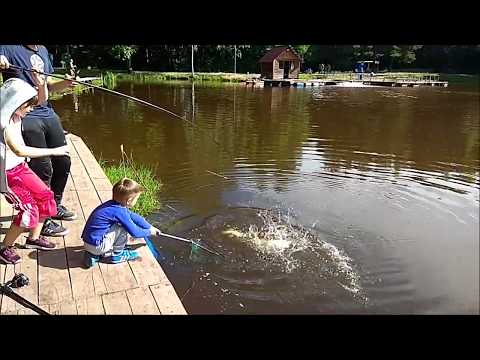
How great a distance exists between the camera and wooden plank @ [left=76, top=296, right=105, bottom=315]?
2.39 meters

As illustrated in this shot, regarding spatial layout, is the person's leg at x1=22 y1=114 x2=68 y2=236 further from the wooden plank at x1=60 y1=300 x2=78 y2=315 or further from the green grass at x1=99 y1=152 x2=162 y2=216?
the green grass at x1=99 y1=152 x2=162 y2=216

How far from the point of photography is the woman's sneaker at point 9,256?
2.84m

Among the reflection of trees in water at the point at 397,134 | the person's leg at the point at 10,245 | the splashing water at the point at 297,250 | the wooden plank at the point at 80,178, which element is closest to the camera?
the person's leg at the point at 10,245

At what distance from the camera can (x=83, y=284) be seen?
2662 millimetres

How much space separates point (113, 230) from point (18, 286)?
68 centimetres

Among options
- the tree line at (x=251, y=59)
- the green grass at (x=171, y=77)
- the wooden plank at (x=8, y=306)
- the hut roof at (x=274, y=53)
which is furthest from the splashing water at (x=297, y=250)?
the hut roof at (x=274, y=53)

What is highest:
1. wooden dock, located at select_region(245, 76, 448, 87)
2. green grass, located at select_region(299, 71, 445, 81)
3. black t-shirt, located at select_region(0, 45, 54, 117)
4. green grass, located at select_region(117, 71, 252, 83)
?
green grass, located at select_region(299, 71, 445, 81)

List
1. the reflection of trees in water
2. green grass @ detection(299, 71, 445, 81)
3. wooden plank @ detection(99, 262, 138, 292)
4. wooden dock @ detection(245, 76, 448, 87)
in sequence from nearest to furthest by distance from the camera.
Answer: wooden plank @ detection(99, 262, 138, 292)
the reflection of trees in water
wooden dock @ detection(245, 76, 448, 87)
green grass @ detection(299, 71, 445, 81)

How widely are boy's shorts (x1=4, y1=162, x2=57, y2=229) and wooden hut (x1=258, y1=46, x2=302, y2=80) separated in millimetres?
34437

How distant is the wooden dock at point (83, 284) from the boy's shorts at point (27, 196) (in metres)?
0.31

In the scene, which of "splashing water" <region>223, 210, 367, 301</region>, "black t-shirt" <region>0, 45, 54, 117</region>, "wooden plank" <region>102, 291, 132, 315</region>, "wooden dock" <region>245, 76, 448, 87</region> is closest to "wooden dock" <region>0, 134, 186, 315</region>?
"wooden plank" <region>102, 291, 132, 315</region>

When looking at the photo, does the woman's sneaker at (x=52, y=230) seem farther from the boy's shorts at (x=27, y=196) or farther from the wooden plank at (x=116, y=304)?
the wooden plank at (x=116, y=304)
